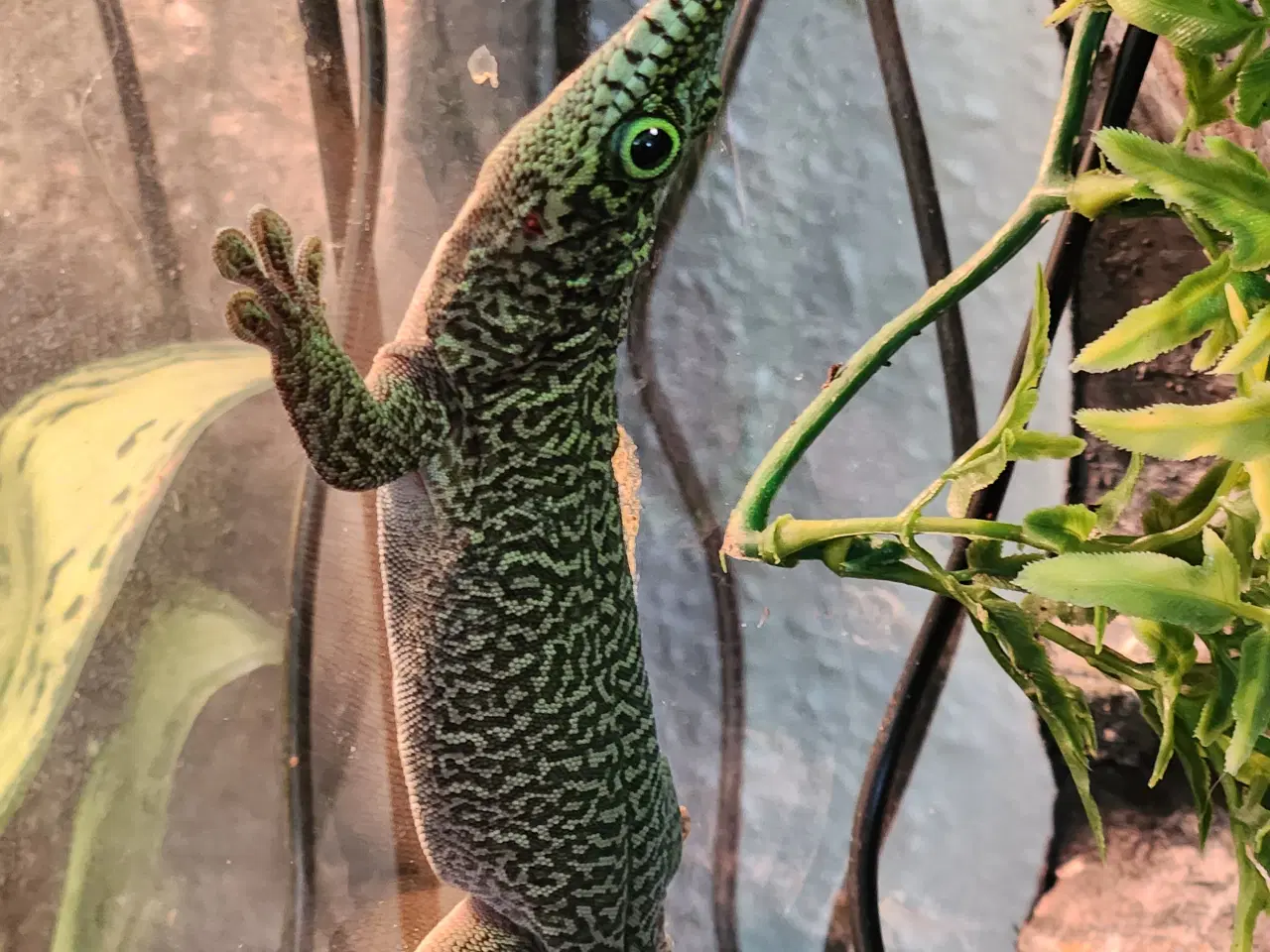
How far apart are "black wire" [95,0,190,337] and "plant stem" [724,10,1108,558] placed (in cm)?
57

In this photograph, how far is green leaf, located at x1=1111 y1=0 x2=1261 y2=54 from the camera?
19.3 inches

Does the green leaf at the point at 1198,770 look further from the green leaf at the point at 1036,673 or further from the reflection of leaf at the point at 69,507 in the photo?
the reflection of leaf at the point at 69,507

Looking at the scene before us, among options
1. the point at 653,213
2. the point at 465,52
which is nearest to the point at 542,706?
the point at 653,213

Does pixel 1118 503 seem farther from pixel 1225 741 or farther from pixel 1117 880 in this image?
pixel 1117 880

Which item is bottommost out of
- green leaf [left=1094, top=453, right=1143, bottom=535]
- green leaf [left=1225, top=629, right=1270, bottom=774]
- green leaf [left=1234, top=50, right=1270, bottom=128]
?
green leaf [left=1225, top=629, right=1270, bottom=774]

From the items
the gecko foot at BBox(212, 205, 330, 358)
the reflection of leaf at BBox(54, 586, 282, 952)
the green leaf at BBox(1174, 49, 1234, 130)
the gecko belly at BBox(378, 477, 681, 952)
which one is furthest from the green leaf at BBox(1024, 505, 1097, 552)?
the reflection of leaf at BBox(54, 586, 282, 952)

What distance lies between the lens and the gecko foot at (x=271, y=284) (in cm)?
63

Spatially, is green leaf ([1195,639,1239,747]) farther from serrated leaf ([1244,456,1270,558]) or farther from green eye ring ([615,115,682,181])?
green eye ring ([615,115,682,181])

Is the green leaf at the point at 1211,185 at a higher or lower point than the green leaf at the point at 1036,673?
higher

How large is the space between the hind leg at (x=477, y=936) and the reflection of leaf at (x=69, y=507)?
49 centimetres

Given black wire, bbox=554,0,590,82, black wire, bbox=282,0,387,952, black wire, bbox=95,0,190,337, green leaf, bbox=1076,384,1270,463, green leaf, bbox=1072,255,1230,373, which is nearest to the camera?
green leaf, bbox=1076,384,1270,463

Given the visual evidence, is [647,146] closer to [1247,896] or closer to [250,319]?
[250,319]

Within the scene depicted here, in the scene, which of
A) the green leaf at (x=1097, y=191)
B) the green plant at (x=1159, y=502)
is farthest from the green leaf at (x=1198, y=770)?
the green leaf at (x=1097, y=191)

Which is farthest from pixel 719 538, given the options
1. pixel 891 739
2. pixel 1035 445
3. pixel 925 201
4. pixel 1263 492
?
pixel 1263 492
